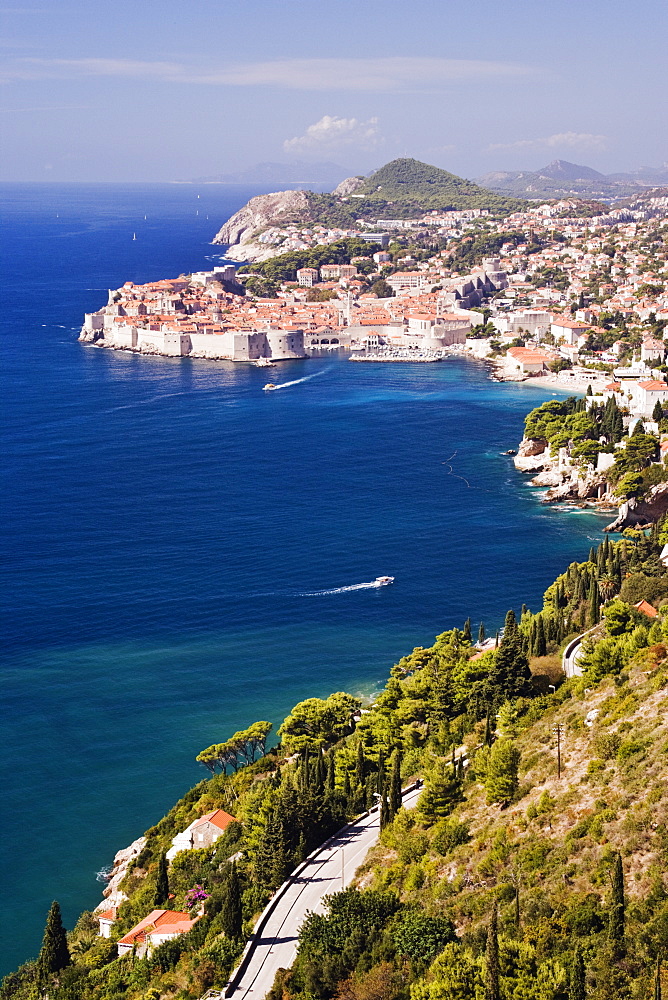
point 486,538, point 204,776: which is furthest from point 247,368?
point 204,776

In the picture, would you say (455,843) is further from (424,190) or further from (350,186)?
(350,186)

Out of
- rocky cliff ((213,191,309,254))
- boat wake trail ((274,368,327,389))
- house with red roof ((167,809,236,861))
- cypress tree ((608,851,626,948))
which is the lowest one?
house with red roof ((167,809,236,861))

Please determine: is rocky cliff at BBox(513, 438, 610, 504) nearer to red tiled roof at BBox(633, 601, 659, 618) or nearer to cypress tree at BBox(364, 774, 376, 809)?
red tiled roof at BBox(633, 601, 659, 618)

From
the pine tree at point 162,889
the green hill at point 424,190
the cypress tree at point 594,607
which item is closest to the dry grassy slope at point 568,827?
the pine tree at point 162,889

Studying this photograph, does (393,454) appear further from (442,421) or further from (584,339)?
(584,339)

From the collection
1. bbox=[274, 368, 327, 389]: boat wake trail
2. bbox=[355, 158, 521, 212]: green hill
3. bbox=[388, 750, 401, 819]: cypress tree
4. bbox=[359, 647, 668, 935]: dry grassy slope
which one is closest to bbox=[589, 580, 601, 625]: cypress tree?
bbox=[359, 647, 668, 935]: dry grassy slope

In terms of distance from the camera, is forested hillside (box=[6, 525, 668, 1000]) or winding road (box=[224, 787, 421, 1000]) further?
winding road (box=[224, 787, 421, 1000])

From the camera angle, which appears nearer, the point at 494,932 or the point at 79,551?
the point at 494,932
